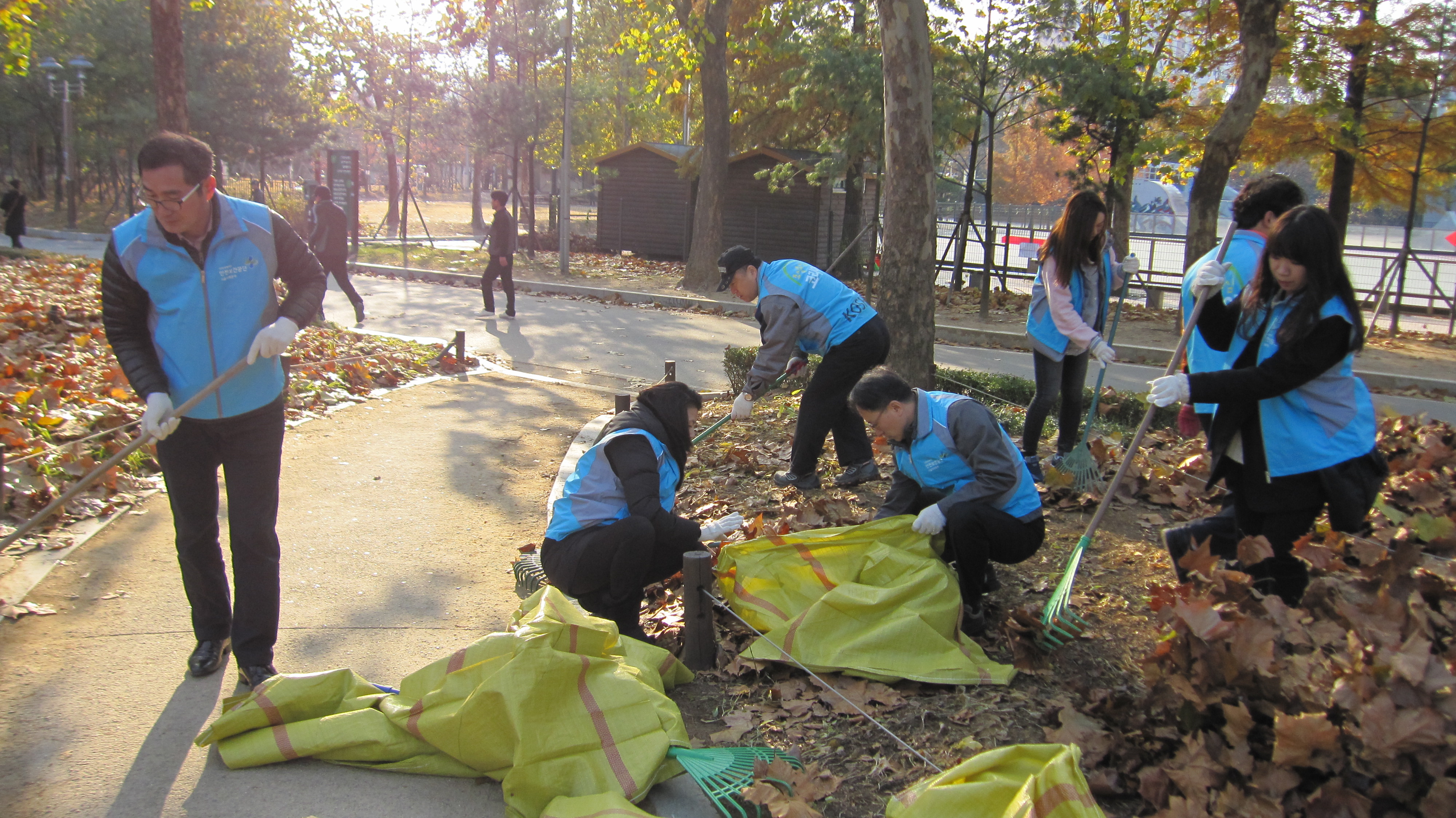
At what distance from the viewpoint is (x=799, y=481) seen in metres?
5.90

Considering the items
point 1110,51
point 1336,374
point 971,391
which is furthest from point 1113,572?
point 1110,51

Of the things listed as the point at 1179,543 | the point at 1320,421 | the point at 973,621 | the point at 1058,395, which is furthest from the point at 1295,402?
the point at 1058,395

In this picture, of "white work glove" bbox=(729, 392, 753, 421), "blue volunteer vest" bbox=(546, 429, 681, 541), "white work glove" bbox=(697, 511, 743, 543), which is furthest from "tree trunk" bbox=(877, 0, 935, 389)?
"blue volunteer vest" bbox=(546, 429, 681, 541)

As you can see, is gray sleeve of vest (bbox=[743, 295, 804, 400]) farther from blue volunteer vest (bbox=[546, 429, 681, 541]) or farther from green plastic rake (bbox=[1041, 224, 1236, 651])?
green plastic rake (bbox=[1041, 224, 1236, 651])

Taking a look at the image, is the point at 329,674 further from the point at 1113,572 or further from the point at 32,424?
the point at 32,424

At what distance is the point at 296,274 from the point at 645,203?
2299cm

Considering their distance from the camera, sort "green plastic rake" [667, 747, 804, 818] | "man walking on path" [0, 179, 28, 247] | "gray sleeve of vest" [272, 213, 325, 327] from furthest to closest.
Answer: "man walking on path" [0, 179, 28, 247], "gray sleeve of vest" [272, 213, 325, 327], "green plastic rake" [667, 747, 804, 818]

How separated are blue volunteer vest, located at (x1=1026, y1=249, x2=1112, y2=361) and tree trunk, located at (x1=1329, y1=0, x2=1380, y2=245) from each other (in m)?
10.2

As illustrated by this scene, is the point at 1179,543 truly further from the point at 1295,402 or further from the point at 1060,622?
the point at 1295,402

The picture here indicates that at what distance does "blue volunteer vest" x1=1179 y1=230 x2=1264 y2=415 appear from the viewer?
→ 3879 mm

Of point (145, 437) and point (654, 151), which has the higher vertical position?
point (654, 151)

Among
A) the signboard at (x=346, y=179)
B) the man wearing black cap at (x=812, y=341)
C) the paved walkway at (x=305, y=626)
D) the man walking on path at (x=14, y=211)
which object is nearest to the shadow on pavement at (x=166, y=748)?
the paved walkway at (x=305, y=626)

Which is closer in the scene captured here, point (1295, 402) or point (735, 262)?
point (1295, 402)

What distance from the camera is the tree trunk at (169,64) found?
10.2m
